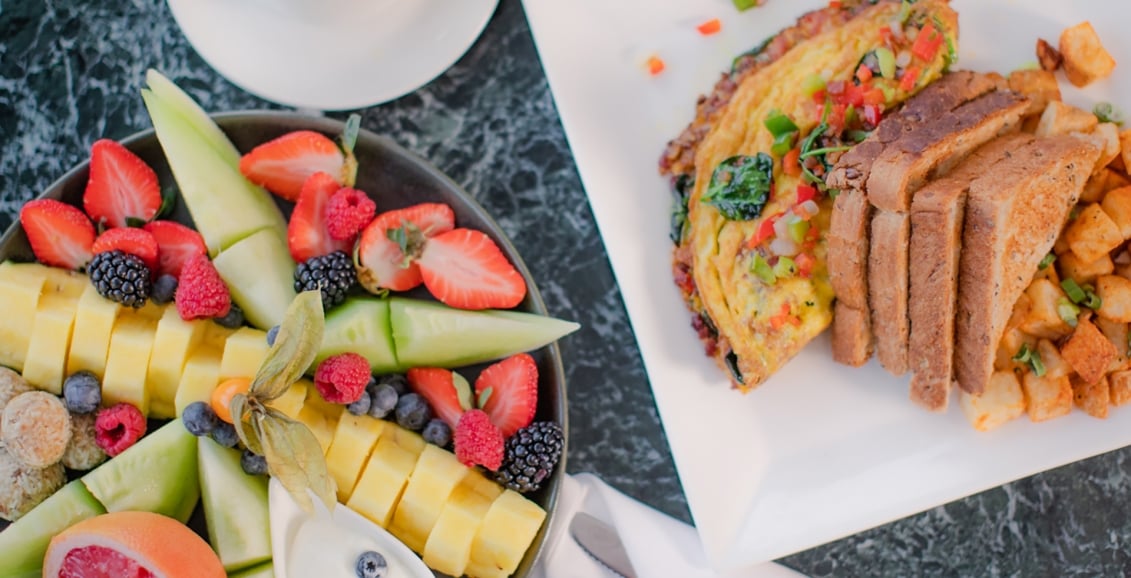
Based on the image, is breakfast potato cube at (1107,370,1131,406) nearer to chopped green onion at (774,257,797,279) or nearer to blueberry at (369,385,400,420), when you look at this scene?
chopped green onion at (774,257,797,279)

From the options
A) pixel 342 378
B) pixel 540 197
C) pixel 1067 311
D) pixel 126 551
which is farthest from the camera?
pixel 540 197

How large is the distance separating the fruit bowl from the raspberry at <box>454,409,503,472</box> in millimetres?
164

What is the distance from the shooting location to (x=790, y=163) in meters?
2.22

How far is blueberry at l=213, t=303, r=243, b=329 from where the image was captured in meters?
2.19

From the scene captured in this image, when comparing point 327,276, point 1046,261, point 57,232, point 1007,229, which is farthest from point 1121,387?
point 57,232

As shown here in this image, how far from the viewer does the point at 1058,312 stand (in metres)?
2.26

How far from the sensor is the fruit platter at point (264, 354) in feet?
6.97

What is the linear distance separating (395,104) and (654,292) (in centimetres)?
79

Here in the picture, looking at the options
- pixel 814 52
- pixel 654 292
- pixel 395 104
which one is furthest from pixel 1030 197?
pixel 395 104

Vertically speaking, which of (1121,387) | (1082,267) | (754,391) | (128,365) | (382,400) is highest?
(128,365)

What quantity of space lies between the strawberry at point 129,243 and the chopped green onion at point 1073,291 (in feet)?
6.50

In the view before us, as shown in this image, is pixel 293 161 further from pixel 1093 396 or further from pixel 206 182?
pixel 1093 396

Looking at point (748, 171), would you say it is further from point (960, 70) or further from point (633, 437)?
point (633, 437)

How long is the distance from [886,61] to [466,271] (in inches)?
39.2
